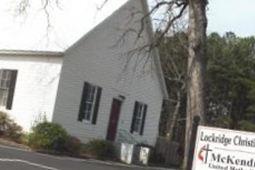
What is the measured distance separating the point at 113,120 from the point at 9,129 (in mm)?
6432

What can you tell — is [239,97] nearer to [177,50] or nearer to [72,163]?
[177,50]

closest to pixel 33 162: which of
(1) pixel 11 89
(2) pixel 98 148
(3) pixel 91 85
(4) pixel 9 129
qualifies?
(4) pixel 9 129

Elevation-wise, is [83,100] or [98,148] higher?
[83,100]

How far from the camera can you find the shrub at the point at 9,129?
25.5 m

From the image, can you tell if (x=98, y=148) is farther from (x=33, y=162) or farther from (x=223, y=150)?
(x=223, y=150)

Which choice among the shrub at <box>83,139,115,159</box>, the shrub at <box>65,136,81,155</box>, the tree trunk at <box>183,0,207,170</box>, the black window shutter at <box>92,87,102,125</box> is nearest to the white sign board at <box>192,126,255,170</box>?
the tree trunk at <box>183,0,207,170</box>

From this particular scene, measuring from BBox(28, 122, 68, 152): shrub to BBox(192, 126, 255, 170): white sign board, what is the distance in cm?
1668

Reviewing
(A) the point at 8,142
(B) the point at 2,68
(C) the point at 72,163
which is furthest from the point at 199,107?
(B) the point at 2,68

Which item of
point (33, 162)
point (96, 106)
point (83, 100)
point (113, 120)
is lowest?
point (33, 162)

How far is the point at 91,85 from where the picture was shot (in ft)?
94.7

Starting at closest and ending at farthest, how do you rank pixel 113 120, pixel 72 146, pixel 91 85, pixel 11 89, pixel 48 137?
pixel 48 137 < pixel 72 146 < pixel 11 89 < pixel 91 85 < pixel 113 120

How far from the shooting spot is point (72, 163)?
21406 millimetres

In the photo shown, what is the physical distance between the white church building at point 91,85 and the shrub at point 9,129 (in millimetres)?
532

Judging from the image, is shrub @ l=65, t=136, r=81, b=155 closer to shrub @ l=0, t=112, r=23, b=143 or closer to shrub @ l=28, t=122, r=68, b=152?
shrub @ l=28, t=122, r=68, b=152
